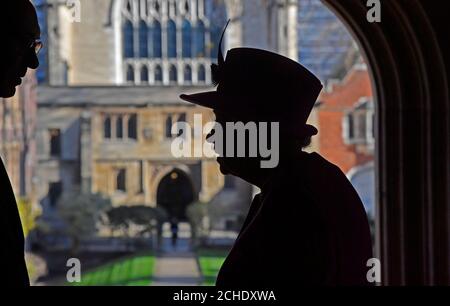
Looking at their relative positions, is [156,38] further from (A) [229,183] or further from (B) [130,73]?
(A) [229,183]

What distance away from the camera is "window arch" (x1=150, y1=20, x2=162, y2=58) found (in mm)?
21000

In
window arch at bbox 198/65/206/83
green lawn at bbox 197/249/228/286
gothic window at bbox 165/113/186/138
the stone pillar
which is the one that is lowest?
green lawn at bbox 197/249/228/286

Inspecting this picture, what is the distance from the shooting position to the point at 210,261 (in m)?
16.0

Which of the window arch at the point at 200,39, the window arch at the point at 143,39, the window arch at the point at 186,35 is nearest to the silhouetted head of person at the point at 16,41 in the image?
the window arch at the point at 200,39

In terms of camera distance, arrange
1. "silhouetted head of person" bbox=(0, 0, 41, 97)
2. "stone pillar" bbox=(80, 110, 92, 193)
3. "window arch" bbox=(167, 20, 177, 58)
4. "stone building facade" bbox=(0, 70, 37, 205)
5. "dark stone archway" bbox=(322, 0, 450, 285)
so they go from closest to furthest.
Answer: "silhouetted head of person" bbox=(0, 0, 41, 97), "dark stone archway" bbox=(322, 0, 450, 285), "stone building facade" bbox=(0, 70, 37, 205), "stone pillar" bbox=(80, 110, 92, 193), "window arch" bbox=(167, 20, 177, 58)

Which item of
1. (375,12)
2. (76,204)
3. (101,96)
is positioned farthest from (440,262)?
(101,96)

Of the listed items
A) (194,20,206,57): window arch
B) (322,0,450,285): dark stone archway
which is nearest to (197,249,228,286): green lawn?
(194,20,206,57): window arch

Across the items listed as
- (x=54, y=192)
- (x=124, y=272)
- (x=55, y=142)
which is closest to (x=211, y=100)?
(x=124, y=272)

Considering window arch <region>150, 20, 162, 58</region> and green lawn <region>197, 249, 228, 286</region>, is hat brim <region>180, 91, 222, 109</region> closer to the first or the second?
green lawn <region>197, 249, 228, 286</region>

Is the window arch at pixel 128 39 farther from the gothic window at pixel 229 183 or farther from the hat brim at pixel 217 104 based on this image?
the hat brim at pixel 217 104

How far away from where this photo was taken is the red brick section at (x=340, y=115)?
1828 cm

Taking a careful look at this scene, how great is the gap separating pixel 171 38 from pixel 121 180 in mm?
3903

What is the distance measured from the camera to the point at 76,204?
18.7 m

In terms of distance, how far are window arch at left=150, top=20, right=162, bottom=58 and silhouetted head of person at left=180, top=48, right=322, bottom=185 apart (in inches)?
789
